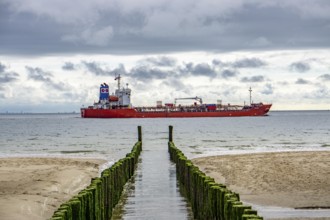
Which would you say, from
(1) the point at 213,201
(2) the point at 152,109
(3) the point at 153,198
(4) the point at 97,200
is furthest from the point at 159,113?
(1) the point at 213,201

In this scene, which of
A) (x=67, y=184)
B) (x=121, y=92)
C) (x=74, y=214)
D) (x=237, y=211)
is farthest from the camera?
(x=121, y=92)

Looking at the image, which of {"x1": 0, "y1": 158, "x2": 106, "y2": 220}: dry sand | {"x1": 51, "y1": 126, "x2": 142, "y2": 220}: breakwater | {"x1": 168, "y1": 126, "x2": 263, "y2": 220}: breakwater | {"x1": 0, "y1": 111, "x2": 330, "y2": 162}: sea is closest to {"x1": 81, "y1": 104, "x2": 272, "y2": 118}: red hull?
{"x1": 0, "y1": 111, "x2": 330, "y2": 162}: sea

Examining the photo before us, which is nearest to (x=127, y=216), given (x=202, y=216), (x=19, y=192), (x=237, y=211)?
(x=202, y=216)

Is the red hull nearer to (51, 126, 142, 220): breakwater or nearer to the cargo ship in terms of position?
the cargo ship

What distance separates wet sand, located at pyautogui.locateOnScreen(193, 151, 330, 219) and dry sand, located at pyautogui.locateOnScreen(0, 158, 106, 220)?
6.73 m

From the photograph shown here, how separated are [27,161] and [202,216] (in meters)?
26.6

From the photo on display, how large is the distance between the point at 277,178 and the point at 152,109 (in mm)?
Result: 147072

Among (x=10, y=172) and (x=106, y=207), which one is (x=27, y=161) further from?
(x=106, y=207)

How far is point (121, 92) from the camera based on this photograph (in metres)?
159

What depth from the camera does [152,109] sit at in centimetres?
17362

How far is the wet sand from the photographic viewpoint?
20953 mm

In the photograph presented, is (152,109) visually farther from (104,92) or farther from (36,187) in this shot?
(36,187)

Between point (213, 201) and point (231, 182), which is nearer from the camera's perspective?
point (213, 201)

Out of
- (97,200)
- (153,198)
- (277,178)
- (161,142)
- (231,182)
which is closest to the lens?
(97,200)
